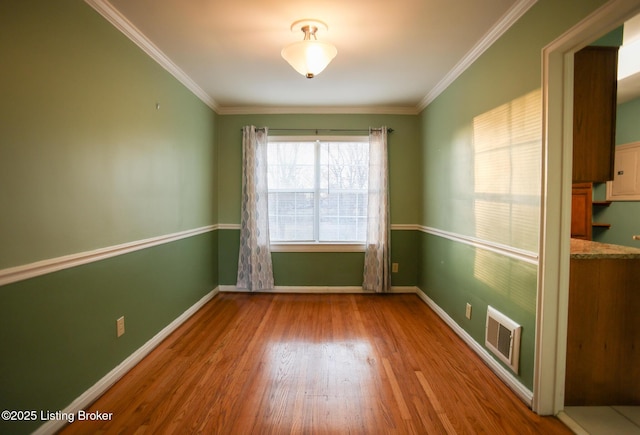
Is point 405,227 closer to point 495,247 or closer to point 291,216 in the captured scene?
point 291,216

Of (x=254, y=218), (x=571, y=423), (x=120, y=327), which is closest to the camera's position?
(x=571, y=423)

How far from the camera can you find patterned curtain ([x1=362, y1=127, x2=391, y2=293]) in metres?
3.73

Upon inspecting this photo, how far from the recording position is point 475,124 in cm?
239

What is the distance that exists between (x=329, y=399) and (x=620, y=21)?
8.16 feet

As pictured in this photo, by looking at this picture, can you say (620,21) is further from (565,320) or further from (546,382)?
(546,382)

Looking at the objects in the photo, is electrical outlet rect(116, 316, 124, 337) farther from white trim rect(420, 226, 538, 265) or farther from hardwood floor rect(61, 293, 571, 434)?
white trim rect(420, 226, 538, 265)

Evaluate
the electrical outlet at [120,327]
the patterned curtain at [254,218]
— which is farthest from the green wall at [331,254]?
the electrical outlet at [120,327]

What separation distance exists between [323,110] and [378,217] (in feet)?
5.31

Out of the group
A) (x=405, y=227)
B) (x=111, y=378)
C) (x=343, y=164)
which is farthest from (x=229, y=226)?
(x=405, y=227)

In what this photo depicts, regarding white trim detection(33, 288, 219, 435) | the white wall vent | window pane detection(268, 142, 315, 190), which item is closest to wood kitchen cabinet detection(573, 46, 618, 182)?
the white wall vent

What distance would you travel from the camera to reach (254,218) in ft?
12.2

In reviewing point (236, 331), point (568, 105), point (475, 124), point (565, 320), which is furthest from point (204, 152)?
point (565, 320)

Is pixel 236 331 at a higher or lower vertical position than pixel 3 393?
lower

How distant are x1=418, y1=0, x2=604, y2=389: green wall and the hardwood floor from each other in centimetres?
37
